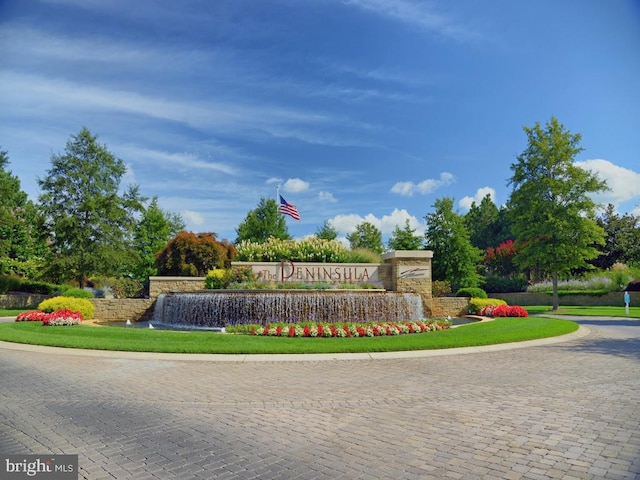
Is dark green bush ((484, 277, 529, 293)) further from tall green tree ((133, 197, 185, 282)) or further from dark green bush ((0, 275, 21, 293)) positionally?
dark green bush ((0, 275, 21, 293))

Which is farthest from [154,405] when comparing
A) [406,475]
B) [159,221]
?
[159,221]

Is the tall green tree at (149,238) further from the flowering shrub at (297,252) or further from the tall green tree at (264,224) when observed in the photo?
the flowering shrub at (297,252)

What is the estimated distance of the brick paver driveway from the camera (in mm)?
4348

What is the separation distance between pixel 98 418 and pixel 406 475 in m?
4.01

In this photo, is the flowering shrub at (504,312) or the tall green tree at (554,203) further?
the tall green tree at (554,203)

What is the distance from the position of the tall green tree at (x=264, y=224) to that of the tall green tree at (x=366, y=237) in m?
12.5

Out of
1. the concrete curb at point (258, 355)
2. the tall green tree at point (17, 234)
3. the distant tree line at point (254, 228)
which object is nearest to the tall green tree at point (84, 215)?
the distant tree line at point (254, 228)

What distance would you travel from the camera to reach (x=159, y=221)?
148 feet

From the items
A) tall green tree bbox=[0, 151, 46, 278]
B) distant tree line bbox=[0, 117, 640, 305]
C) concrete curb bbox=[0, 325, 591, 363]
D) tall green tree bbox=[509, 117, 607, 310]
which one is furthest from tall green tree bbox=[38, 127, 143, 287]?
tall green tree bbox=[509, 117, 607, 310]

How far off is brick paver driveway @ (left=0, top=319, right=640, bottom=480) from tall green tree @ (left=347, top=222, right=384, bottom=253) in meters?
42.5

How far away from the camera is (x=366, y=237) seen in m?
53.0

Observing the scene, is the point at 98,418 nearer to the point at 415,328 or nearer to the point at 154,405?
the point at 154,405

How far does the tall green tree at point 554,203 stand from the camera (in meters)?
27.2

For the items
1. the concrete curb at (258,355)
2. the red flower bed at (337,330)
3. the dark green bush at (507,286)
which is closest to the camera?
the concrete curb at (258,355)
